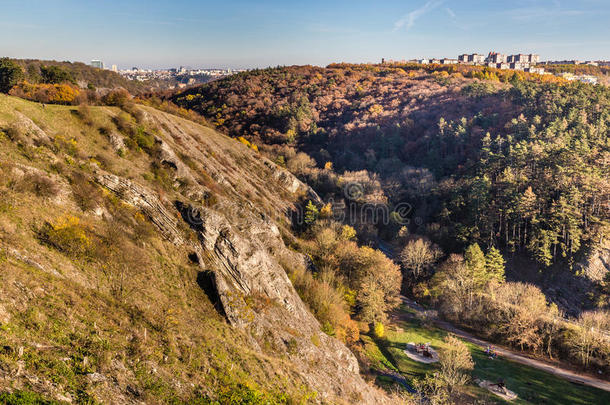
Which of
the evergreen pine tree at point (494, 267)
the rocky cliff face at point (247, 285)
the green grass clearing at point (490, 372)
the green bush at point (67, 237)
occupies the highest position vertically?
the green bush at point (67, 237)

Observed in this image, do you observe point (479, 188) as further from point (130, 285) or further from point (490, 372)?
point (130, 285)

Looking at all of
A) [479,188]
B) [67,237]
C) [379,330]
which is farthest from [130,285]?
[479,188]

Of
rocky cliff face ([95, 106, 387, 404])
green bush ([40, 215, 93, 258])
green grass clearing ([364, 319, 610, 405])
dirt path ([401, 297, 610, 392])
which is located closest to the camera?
green bush ([40, 215, 93, 258])

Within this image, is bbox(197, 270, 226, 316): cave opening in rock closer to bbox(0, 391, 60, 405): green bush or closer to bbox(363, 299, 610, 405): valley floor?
bbox(0, 391, 60, 405): green bush

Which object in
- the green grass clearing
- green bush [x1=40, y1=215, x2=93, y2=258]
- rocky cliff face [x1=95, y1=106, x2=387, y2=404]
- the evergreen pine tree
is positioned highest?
green bush [x1=40, y1=215, x2=93, y2=258]

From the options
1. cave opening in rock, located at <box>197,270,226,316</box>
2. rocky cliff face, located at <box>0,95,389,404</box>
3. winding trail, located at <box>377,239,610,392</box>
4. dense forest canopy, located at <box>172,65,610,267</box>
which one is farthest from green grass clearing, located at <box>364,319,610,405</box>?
dense forest canopy, located at <box>172,65,610,267</box>

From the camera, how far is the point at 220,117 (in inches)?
5586

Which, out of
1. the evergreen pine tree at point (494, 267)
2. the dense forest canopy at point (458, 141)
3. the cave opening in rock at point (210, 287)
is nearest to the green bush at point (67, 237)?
the cave opening in rock at point (210, 287)

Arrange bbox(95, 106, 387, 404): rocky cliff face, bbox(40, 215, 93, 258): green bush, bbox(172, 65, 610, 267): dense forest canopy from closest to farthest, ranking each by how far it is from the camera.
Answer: bbox(40, 215, 93, 258): green bush < bbox(95, 106, 387, 404): rocky cliff face < bbox(172, 65, 610, 267): dense forest canopy

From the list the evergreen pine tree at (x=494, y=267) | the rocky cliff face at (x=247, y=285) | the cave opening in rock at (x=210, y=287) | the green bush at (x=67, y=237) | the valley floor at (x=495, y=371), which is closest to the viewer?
the green bush at (x=67, y=237)

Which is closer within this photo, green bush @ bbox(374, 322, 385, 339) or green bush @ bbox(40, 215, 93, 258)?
green bush @ bbox(40, 215, 93, 258)

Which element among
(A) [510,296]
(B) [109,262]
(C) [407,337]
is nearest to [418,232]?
(A) [510,296]

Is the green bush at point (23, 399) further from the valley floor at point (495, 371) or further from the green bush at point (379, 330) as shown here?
the green bush at point (379, 330)

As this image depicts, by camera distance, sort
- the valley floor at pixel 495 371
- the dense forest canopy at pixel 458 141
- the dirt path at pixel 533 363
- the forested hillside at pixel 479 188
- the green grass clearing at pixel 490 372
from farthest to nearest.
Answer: the dense forest canopy at pixel 458 141 < the forested hillside at pixel 479 188 < the dirt path at pixel 533 363 < the valley floor at pixel 495 371 < the green grass clearing at pixel 490 372
